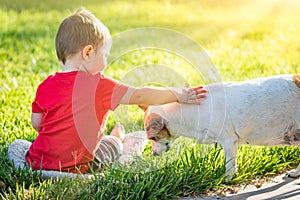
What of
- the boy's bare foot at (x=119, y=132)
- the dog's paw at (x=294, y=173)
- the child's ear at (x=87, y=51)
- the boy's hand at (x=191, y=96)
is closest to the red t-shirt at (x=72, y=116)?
the child's ear at (x=87, y=51)

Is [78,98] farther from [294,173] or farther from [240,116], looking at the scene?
[294,173]

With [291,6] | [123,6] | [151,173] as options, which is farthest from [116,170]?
[291,6]

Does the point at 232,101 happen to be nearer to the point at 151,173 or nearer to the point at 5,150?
the point at 151,173

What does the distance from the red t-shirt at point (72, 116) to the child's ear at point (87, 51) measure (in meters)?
0.14

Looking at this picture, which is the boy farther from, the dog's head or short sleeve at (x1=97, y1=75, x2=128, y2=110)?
the dog's head

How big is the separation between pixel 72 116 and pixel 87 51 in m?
0.46

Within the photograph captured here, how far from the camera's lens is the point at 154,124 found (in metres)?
4.30

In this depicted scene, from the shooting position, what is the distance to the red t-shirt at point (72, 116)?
13.1 ft

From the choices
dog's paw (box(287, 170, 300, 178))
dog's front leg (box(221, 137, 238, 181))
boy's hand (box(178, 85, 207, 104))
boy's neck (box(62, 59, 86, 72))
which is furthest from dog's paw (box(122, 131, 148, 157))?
dog's paw (box(287, 170, 300, 178))

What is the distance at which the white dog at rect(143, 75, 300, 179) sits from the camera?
4.31 metres

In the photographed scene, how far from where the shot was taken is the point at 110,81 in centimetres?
402

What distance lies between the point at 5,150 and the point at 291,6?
9.74m

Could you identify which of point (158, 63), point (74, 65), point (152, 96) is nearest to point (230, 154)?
point (152, 96)

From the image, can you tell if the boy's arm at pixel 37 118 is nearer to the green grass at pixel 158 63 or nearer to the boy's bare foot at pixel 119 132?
the green grass at pixel 158 63
